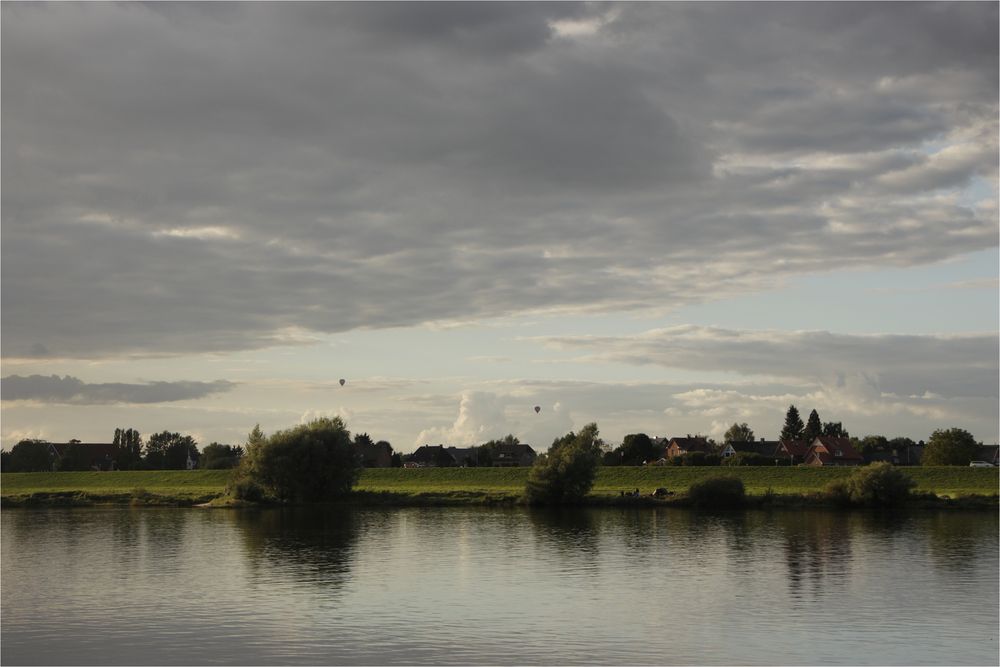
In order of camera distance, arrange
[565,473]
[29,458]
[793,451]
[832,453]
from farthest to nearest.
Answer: [793,451], [832,453], [29,458], [565,473]

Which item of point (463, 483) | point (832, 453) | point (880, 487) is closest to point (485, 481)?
point (463, 483)

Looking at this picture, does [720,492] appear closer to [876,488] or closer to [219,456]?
[876,488]

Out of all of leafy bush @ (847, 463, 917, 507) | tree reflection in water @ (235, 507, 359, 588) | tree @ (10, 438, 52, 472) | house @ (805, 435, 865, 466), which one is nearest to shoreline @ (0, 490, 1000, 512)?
leafy bush @ (847, 463, 917, 507)

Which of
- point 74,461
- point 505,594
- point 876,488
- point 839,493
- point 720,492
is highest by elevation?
point 74,461

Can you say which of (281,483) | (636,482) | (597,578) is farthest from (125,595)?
(636,482)

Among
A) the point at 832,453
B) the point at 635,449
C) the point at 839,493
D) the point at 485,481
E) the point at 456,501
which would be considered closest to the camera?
the point at 839,493

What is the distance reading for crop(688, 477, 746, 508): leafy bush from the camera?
331ft

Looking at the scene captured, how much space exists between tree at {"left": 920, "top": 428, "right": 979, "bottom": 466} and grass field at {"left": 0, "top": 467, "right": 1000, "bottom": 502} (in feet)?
69.5

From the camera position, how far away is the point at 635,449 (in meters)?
167

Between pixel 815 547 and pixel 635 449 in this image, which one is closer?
pixel 815 547

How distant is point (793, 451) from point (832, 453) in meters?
9.21

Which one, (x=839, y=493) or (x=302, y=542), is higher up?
(x=839, y=493)

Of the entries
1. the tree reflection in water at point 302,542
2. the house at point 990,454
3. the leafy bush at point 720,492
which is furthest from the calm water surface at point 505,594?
the house at point 990,454

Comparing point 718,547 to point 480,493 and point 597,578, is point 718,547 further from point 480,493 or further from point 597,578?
point 480,493
